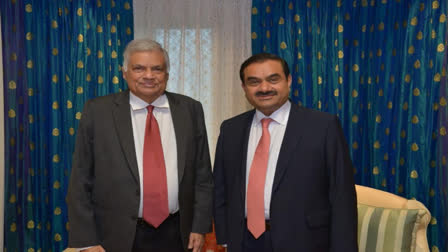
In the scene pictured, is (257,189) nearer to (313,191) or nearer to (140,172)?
(313,191)

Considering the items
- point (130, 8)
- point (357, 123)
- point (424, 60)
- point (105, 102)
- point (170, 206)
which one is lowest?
point (170, 206)

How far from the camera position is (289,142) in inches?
65.8

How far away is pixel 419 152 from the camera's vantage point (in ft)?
9.43

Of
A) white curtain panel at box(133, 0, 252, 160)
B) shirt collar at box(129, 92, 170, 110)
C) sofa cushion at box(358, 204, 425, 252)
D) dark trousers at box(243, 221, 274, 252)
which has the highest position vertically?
white curtain panel at box(133, 0, 252, 160)

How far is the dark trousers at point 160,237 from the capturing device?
1809 mm

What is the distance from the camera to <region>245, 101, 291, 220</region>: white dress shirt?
5.54 feet

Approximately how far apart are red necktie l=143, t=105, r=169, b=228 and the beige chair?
1.14 metres

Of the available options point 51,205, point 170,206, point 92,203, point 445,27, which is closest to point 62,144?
point 51,205

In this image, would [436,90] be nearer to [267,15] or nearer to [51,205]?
[267,15]

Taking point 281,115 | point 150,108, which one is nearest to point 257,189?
point 281,115

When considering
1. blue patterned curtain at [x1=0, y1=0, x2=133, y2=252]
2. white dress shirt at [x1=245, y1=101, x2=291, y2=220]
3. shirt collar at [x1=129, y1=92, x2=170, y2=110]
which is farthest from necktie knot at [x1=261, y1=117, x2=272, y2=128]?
blue patterned curtain at [x1=0, y1=0, x2=133, y2=252]

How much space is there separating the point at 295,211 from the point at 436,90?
5.80 ft

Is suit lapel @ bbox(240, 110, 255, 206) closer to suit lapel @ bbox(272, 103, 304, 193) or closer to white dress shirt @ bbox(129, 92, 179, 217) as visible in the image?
suit lapel @ bbox(272, 103, 304, 193)

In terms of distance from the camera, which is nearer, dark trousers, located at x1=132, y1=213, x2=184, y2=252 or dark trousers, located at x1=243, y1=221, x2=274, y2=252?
dark trousers, located at x1=243, y1=221, x2=274, y2=252
